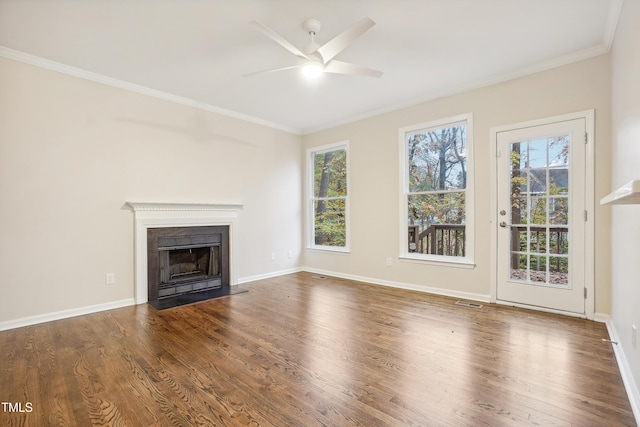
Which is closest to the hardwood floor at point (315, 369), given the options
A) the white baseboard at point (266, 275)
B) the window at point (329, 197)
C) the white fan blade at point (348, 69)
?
the white baseboard at point (266, 275)

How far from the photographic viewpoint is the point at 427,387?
1913 mm

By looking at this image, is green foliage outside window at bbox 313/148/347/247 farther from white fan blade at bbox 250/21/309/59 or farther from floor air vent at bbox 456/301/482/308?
white fan blade at bbox 250/21/309/59

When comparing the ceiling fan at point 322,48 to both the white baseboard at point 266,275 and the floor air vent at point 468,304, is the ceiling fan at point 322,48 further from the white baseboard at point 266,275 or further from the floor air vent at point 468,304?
the white baseboard at point 266,275

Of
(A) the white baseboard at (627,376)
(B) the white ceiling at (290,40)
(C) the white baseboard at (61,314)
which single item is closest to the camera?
(A) the white baseboard at (627,376)

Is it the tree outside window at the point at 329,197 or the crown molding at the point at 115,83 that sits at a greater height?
the crown molding at the point at 115,83

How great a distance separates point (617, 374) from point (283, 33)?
3.62m

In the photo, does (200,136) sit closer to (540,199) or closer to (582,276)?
(540,199)

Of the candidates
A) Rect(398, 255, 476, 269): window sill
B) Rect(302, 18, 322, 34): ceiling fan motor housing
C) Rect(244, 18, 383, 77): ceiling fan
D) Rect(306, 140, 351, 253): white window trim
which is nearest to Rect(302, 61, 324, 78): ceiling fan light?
Rect(244, 18, 383, 77): ceiling fan

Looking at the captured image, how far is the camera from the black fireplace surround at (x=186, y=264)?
390 centimetres

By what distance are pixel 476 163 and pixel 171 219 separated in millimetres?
4028

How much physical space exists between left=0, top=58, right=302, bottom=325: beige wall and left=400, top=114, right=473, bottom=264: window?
271 cm

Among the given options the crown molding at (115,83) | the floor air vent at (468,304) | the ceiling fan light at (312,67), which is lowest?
the floor air vent at (468,304)

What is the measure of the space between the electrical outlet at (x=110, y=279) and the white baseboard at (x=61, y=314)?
9.4 inches

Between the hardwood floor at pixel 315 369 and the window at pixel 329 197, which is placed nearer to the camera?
the hardwood floor at pixel 315 369
